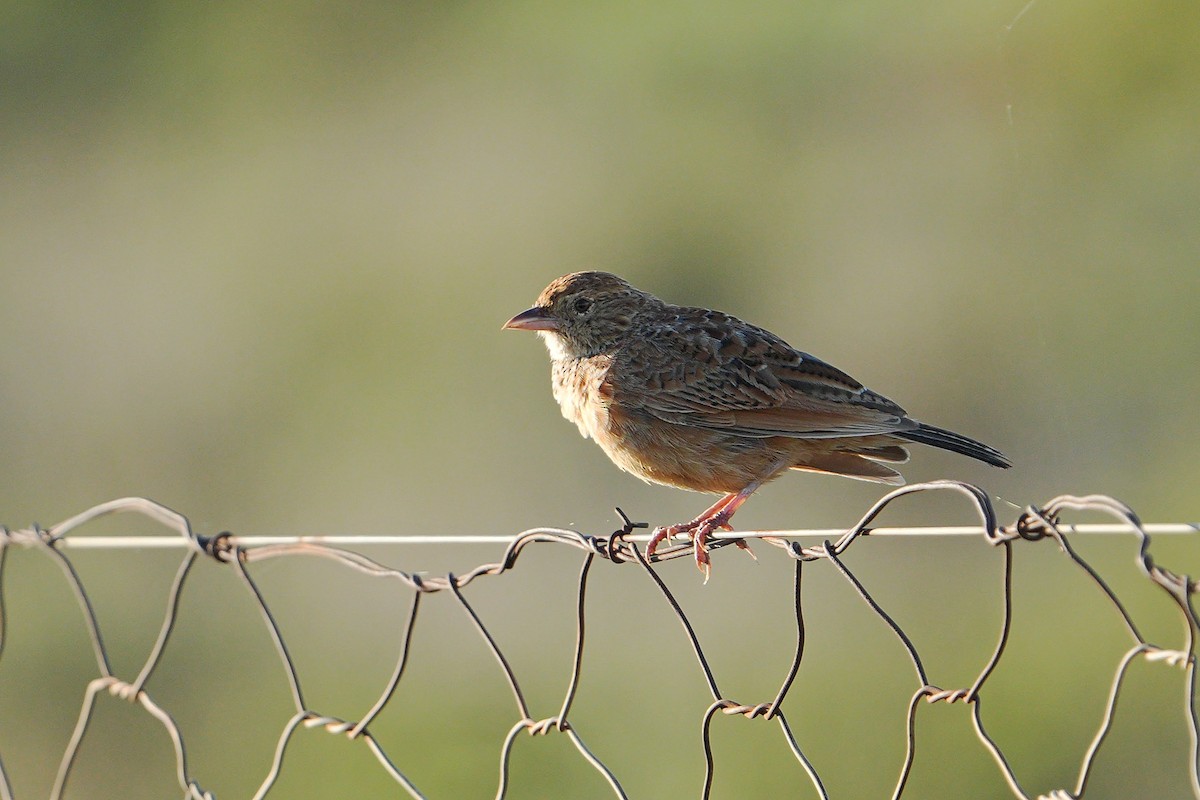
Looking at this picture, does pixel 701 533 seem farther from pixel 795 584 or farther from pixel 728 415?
pixel 795 584

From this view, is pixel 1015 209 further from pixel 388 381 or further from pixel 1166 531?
pixel 1166 531

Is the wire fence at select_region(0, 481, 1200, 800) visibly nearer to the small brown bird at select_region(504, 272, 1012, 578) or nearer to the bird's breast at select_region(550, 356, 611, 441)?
the small brown bird at select_region(504, 272, 1012, 578)

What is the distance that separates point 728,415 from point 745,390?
0.14 m

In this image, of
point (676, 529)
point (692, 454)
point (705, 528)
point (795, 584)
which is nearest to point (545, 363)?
point (692, 454)

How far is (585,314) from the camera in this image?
5867 mm

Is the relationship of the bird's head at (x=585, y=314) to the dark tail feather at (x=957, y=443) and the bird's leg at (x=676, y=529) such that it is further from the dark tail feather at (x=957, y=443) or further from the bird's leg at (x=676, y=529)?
→ the dark tail feather at (x=957, y=443)

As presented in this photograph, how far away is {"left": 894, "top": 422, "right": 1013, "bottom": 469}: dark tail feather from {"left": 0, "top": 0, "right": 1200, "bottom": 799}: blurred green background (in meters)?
7.17

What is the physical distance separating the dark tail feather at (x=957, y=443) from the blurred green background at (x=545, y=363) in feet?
23.5

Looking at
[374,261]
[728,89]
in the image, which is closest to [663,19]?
[728,89]

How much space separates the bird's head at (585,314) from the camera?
5793 millimetres

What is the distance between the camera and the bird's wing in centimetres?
506

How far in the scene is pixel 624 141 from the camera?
20.0 m

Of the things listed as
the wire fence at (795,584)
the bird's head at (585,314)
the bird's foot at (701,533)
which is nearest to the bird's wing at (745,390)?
the bird's head at (585,314)

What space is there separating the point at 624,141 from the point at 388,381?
A: 5.10 meters
